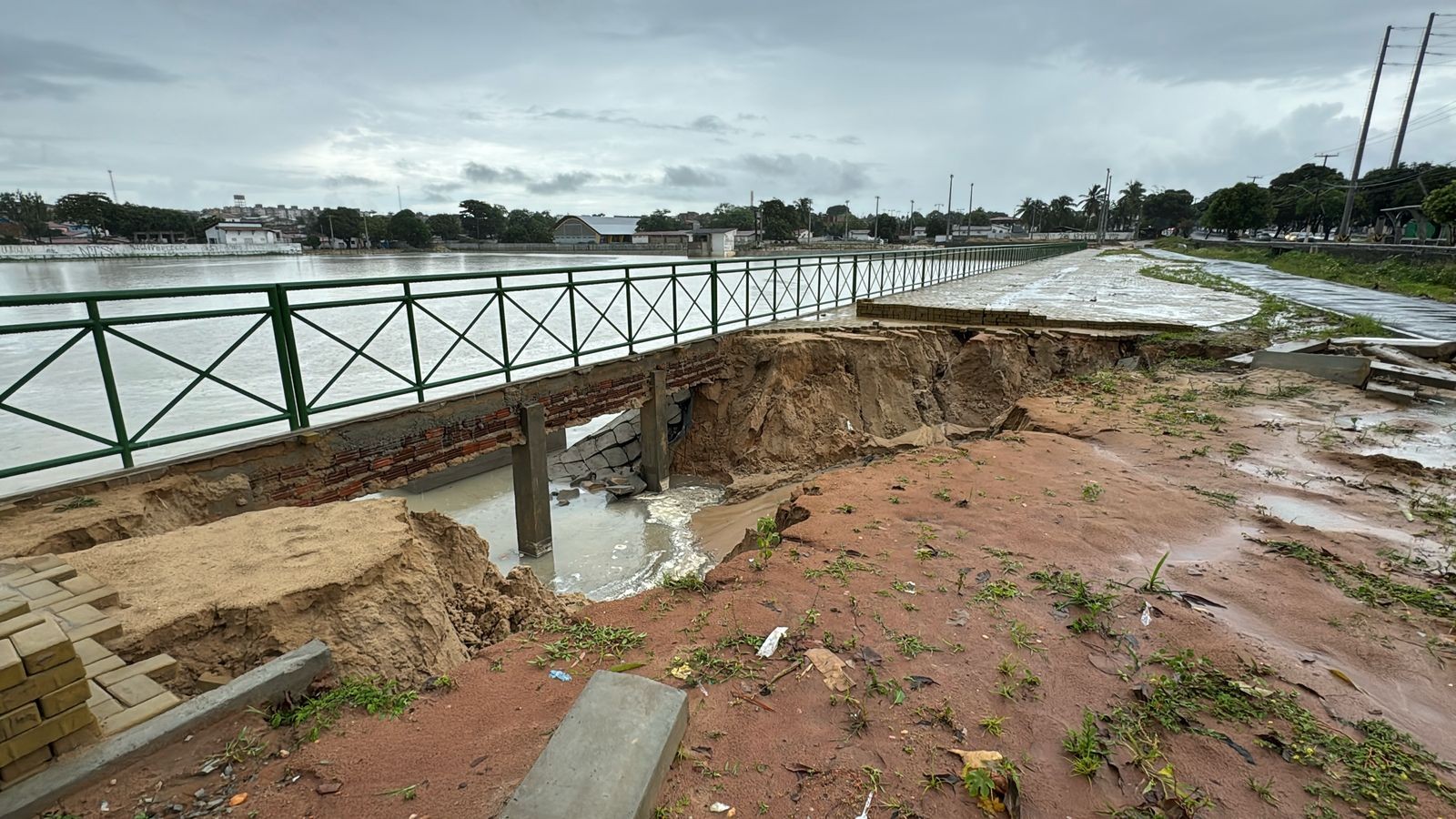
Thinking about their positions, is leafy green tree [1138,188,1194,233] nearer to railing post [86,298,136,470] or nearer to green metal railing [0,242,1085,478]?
green metal railing [0,242,1085,478]

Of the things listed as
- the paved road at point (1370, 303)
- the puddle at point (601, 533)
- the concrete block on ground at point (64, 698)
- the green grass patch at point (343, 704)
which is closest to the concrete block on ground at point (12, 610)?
the concrete block on ground at point (64, 698)

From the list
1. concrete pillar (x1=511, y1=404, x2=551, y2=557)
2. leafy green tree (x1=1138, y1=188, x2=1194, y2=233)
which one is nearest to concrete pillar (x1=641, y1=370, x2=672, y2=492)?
concrete pillar (x1=511, y1=404, x2=551, y2=557)

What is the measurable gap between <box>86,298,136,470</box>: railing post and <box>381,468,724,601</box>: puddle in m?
3.71

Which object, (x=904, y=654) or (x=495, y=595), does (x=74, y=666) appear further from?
(x=904, y=654)

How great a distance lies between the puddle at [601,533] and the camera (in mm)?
8352

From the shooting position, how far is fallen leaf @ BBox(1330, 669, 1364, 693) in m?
2.82

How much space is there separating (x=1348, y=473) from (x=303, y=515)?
8240mm

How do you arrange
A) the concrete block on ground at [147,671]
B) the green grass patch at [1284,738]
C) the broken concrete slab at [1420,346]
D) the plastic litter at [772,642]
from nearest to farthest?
the green grass patch at [1284,738], the concrete block on ground at [147,671], the plastic litter at [772,642], the broken concrete slab at [1420,346]

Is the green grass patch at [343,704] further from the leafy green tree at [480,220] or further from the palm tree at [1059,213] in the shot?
the palm tree at [1059,213]

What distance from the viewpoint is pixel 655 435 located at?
10.6 meters

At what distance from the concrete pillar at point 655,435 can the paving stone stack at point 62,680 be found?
7.35 m

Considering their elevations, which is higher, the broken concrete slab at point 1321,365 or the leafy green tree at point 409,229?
the leafy green tree at point 409,229

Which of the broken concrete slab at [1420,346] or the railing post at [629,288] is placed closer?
the broken concrete slab at [1420,346]

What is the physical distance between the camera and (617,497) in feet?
35.6
